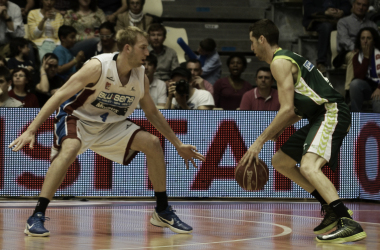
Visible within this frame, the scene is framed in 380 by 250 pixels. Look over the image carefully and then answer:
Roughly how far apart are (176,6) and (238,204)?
255 inches

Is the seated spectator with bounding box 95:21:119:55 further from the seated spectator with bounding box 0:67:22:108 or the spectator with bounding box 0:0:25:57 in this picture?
the seated spectator with bounding box 0:67:22:108

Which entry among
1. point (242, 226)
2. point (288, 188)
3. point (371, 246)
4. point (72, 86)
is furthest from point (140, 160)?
point (371, 246)

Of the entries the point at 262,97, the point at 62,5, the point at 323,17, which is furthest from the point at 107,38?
the point at 323,17

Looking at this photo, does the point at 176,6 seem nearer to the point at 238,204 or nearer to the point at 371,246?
the point at 238,204

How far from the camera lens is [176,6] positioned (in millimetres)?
13508

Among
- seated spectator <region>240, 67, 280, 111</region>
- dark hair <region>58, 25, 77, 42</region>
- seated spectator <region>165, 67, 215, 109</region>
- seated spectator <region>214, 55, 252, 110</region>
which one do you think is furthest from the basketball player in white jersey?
dark hair <region>58, 25, 77, 42</region>

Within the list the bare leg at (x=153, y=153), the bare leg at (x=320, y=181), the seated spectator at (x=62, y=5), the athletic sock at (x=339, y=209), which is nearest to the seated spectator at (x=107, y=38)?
the seated spectator at (x=62, y=5)

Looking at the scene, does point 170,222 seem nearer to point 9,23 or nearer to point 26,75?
point 26,75

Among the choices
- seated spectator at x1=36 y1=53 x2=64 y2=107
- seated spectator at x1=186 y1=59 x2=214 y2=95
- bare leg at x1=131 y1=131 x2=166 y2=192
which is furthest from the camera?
seated spectator at x1=36 y1=53 x2=64 y2=107

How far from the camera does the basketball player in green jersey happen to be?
5.00 meters

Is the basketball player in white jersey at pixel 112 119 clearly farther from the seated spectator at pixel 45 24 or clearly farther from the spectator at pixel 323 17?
the spectator at pixel 323 17

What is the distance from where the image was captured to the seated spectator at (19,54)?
10.3m

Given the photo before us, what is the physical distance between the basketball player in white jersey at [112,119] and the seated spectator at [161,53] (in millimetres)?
4927

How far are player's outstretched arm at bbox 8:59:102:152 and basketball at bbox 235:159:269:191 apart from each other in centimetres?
146
